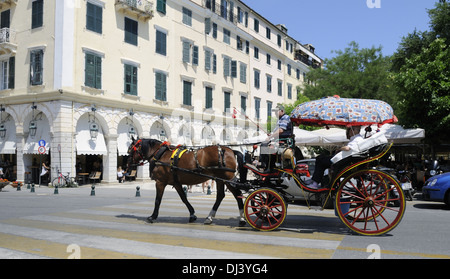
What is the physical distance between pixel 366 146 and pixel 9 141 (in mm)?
24623

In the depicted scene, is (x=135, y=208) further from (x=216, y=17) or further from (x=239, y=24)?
(x=239, y=24)

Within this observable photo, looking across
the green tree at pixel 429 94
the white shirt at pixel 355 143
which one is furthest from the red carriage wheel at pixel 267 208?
the green tree at pixel 429 94

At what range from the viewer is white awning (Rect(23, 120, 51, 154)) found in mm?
22766

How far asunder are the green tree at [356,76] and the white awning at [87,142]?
1804 cm

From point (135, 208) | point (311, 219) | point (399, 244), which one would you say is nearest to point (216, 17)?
point (135, 208)

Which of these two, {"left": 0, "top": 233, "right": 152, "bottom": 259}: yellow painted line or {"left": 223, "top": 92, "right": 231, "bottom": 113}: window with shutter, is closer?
{"left": 0, "top": 233, "right": 152, "bottom": 259}: yellow painted line

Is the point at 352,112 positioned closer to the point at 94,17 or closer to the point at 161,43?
the point at 94,17

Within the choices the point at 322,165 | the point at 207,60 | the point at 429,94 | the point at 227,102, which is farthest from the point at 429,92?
the point at 227,102

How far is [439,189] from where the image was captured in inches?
433

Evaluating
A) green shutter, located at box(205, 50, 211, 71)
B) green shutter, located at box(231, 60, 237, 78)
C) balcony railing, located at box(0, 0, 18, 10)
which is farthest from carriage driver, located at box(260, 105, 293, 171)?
green shutter, located at box(231, 60, 237, 78)

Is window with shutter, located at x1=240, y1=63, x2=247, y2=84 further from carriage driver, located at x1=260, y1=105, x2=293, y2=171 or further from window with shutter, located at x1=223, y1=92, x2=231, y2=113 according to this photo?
carriage driver, located at x1=260, y1=105, x2=293, y2=171

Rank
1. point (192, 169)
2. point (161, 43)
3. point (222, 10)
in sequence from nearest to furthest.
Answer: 1. point (192, 169)
2. point (161, 43)
3. point (222, 10)

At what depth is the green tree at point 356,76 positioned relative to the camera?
2958 cm

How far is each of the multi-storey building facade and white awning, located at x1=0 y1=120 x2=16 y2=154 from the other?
7 cm
